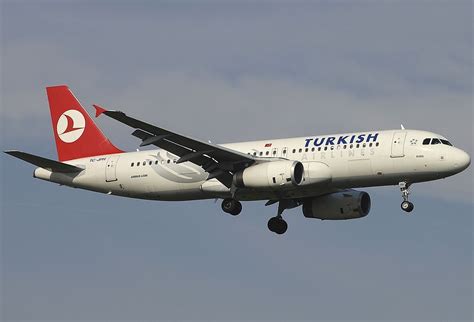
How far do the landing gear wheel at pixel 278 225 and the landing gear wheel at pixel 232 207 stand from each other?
4398 mm

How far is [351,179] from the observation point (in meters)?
55.8

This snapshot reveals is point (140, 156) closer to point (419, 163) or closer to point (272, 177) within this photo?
point (272, 177)

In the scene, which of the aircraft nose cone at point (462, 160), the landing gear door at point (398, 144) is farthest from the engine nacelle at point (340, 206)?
the aircraft nose cone at point (462, 160)

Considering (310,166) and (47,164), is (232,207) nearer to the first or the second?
(310,166)

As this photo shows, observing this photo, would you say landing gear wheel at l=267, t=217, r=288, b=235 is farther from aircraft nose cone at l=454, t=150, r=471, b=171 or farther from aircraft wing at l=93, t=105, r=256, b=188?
aircraft nose cone at l=454, t=150, r=471, b=171

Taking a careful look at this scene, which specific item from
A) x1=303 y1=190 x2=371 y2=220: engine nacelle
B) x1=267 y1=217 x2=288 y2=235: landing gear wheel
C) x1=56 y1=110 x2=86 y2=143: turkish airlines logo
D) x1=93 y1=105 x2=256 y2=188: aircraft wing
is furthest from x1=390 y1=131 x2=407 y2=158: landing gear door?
x1=56 y1=110 x2=86 y2=143: turkish airlines logo

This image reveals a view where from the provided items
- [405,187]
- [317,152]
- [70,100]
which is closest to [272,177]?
[317,152]

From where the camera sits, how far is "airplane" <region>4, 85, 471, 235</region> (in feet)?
182

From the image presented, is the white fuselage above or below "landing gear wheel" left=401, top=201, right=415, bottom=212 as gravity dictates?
above

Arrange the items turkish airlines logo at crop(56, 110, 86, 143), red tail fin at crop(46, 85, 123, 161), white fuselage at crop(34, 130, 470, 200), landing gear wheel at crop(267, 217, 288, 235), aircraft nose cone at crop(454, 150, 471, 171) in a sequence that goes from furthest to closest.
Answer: turkish airlines logo at crop(56, 110, 86, 143) < red tail fin at crop(46, 85, 123, 161) < landing gear wheel at crop(267, 217, 288, 235) < white fuselage at crop(34, 130, 470, 200) < aircraft nose cone at crop(454, 150, 471, 171)

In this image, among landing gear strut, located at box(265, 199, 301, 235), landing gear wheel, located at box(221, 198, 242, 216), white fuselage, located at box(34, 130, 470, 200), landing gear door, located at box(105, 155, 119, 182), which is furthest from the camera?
landing gear strut, located at box(265, 199, 301, 235)

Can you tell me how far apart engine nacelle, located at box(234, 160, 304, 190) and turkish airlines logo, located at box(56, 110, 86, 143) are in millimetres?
12585

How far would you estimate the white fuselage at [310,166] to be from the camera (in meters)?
55.3

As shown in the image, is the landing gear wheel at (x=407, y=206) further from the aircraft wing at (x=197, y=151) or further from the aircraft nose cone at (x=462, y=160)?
the aircraft wing at (x=197, y=151)
